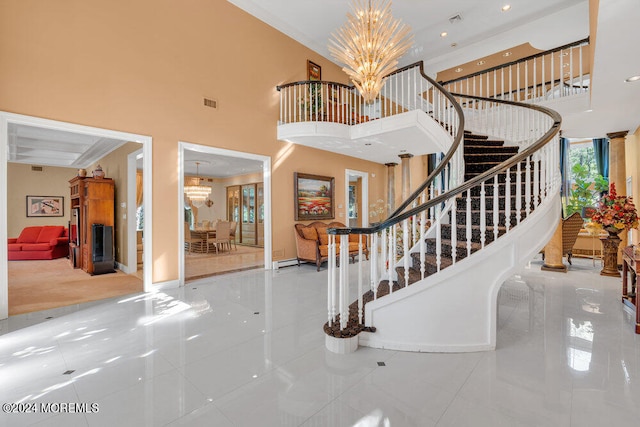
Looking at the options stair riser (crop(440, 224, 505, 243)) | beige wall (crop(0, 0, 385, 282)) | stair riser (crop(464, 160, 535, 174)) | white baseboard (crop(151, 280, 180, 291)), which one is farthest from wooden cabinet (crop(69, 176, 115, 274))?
stair riser (crop(464, 160, 535, 174))

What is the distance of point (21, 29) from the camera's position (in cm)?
347

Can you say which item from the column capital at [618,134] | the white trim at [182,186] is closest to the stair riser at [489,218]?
the white trim at [182,186]

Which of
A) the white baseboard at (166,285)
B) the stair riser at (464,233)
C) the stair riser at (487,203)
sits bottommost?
the white baseboard at (166,285)

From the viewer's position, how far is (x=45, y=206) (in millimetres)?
9109

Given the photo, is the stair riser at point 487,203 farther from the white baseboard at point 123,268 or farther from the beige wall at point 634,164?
the white baseboard at point 123,268

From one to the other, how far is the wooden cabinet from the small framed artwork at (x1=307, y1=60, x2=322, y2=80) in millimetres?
5358

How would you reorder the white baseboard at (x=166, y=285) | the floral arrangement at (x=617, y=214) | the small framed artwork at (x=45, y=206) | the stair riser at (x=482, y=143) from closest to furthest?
the white baseboard at (x=166, y=285) < the floral arrangement at (x=617, y=214) < the stair riser at (x=482, y=143) < the small framed artwork at (x=45, y=206)

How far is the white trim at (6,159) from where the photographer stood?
336cm

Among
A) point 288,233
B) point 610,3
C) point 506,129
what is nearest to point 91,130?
point 288,233

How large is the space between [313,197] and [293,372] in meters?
5.37

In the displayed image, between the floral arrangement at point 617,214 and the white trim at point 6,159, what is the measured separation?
313 inches

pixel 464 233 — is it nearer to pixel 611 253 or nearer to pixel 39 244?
pixel 611 253

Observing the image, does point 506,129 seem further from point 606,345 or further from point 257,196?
point 257,196

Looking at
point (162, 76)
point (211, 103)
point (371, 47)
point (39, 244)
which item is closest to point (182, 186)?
point (211, 103)
